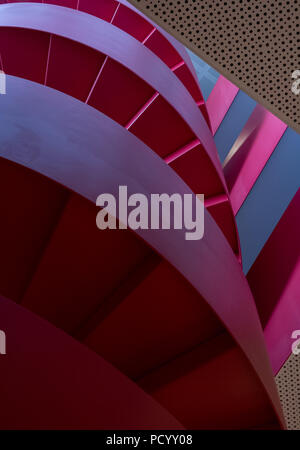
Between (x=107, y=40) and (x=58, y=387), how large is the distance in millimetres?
5674

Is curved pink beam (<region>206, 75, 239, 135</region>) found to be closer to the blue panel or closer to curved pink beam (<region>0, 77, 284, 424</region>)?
the blue panel

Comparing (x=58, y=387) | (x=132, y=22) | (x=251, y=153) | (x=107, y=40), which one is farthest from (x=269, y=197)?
(x=58, y=387)

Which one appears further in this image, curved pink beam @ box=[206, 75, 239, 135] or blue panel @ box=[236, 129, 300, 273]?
curved pink beam @ box=[206, 75, 239, 135]

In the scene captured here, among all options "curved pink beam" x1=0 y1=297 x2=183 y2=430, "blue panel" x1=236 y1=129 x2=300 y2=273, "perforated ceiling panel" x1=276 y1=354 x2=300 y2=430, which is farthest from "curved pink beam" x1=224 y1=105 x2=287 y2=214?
"curved pink beam" x1=0 y1=297 x2=183 y2=430

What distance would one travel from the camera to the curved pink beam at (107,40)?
→ 6375 millimetres

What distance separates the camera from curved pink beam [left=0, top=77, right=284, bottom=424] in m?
3.33

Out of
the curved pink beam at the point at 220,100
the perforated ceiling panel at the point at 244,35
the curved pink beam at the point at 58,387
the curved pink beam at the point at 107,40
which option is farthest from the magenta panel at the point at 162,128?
the curved pink beam at the point at 220,100

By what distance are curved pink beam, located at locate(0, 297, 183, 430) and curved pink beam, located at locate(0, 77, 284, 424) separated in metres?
1.10

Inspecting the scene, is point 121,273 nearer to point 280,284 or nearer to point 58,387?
point 58,387

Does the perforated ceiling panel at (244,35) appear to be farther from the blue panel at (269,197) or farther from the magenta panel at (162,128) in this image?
the blue panel at (269,197)

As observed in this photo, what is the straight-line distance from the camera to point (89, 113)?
3.96 m

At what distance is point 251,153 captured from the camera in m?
9.38

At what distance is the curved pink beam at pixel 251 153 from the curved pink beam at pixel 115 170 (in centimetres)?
487

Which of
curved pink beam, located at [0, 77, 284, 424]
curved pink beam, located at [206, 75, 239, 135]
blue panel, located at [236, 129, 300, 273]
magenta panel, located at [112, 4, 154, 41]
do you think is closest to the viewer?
curved pink beam, located at [0, 77, 284, 424]
